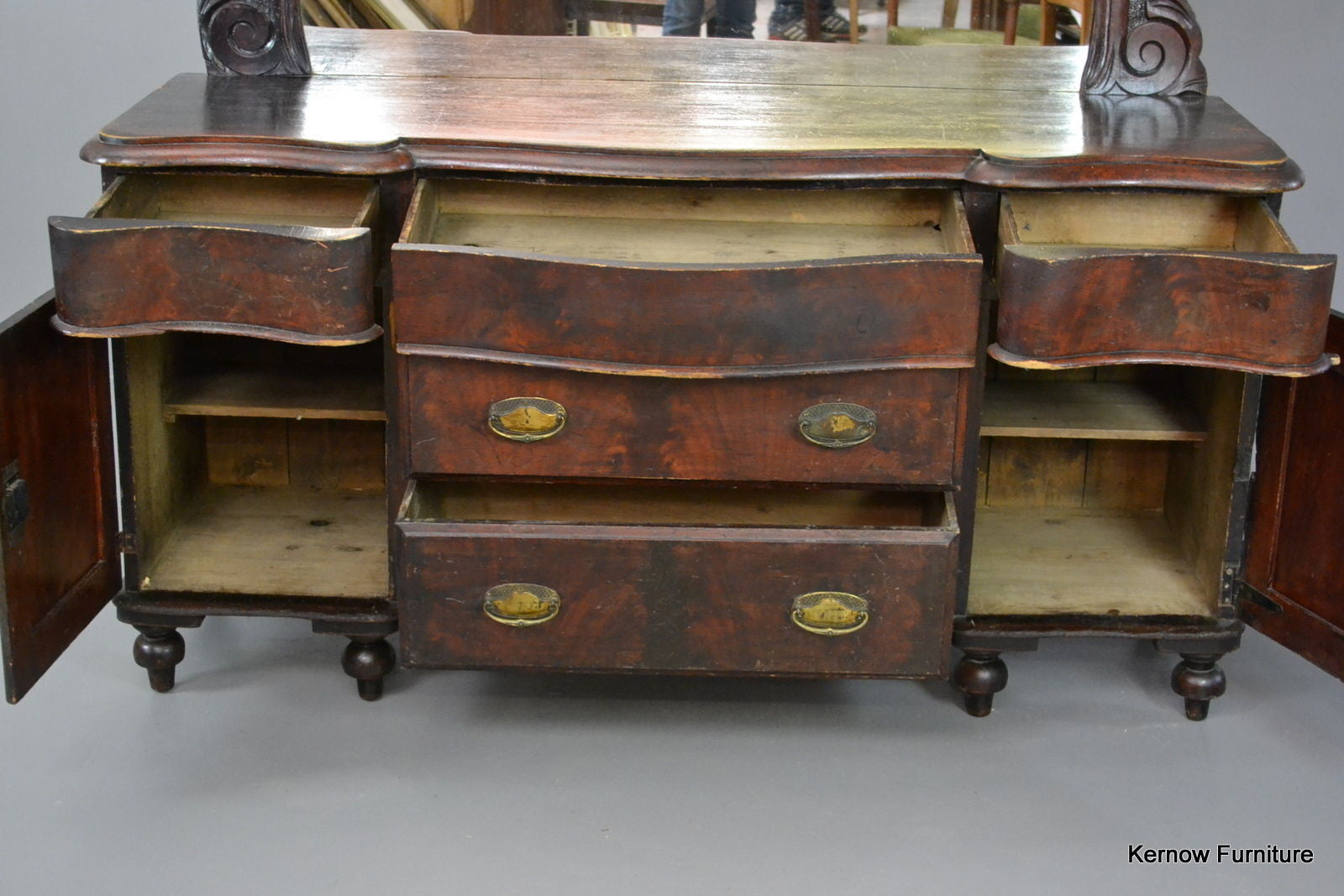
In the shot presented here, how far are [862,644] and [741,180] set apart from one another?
2.17 feet

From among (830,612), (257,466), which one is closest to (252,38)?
(257,466)

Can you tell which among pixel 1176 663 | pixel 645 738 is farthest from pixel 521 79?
pixel 1176 663

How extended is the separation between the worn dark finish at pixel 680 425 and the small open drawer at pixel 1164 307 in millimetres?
144

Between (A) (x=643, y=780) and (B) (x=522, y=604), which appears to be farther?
(A) (x=643, y=780)

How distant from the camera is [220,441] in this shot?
10.2 ft

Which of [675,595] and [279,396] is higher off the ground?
[279,396]

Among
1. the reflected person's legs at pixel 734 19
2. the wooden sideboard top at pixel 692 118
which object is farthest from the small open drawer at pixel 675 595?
the reflected person's legs at pixel 734 19

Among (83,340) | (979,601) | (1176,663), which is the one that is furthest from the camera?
(1176,663)

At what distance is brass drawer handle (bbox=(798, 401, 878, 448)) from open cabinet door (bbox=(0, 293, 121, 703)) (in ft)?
3.34

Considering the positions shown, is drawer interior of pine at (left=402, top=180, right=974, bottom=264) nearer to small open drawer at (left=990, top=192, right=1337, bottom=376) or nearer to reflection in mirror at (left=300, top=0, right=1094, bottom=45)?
small open drawer at (left=990, top=192, right=1337, bottom=376)

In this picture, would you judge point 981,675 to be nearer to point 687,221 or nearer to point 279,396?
point 687,221

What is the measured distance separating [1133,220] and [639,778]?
3.52 ft

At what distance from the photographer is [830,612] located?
2.51 metres

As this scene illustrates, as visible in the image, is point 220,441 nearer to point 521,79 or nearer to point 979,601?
point 521,79
